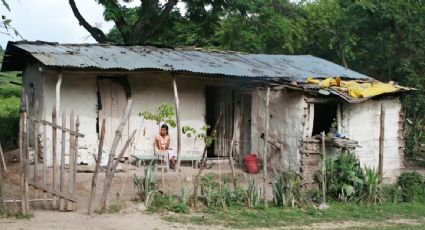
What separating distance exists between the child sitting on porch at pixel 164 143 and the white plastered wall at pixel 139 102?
16.3 inches

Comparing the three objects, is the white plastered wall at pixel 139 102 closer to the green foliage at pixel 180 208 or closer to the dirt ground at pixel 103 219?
the dirt ground at pixel 103 219

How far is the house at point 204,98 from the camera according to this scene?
11.3 m

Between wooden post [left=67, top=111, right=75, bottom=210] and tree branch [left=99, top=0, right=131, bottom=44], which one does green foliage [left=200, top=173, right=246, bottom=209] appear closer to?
wooden post [left=67, top=111, right=75, bottom=210]

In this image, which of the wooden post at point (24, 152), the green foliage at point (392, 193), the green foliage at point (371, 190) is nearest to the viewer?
the wooden post at point (24, 152)

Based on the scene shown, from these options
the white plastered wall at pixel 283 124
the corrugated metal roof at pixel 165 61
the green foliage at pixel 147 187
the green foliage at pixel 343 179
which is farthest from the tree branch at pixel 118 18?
the green foliage at pixel 343 179

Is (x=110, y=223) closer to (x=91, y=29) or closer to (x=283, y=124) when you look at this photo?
(x=283, y=124)

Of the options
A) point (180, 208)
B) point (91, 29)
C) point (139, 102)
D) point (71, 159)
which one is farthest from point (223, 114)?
point (91, 29)

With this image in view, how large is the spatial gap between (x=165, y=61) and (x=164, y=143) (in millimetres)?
1836

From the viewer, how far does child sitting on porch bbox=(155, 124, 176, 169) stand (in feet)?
40.1

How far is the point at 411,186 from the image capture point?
1070 centimetres

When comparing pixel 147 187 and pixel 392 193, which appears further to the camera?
pixel 392 193

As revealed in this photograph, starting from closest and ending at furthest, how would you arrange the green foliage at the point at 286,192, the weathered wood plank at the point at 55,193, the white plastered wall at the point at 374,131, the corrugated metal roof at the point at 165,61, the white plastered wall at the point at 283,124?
1. the weathered wood plank at the point at 55,193
2. the green foliage at the point at 286,192
3. the corrugated metal roof at the point at 165,61
4. the white plastered wall at the point at 283,124
5. the white plastered wall at the point at 374,131

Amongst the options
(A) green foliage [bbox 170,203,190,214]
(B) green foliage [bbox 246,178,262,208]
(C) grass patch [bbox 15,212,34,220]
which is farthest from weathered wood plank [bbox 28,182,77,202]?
(B) green foliage [bbox 246,178,262,208]

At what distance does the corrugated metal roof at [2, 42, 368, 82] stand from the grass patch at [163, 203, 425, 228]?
3.78 meters
